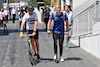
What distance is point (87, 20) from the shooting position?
12.1 metres

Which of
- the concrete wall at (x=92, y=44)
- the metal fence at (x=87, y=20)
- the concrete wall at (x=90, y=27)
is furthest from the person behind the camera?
the metal fence at (x=87, y=20)

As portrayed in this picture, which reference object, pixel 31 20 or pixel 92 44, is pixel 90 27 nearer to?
pixel 92 44

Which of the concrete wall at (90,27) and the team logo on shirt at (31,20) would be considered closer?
the team logo on shirt at (31,20)

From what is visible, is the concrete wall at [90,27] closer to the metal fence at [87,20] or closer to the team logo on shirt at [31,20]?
the metal fence at [87,20]

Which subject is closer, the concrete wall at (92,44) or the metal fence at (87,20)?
the concrete wall at (92,44)

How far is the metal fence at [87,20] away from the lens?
11.1 m

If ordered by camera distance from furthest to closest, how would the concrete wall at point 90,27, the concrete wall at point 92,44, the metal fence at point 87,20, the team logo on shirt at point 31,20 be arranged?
the metal fence at point 87,20 < the concrete wall at point 90,27 < the concrete wall at point 92,44 < the team logo on shirt at point 31,20

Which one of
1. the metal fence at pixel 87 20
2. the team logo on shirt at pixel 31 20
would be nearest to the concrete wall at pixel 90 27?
the metal fence at pixel 87 20

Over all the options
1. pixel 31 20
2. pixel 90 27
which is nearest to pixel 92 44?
pixel 90 27

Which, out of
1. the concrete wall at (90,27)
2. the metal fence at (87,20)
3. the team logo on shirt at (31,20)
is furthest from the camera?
the metal fence at (87,20)

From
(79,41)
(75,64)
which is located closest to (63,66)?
(75,64)

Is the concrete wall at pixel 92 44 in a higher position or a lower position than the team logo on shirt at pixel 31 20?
lower

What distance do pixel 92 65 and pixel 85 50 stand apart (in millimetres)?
3183

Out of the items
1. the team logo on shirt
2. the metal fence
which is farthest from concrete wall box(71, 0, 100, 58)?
the team logo on shirt
